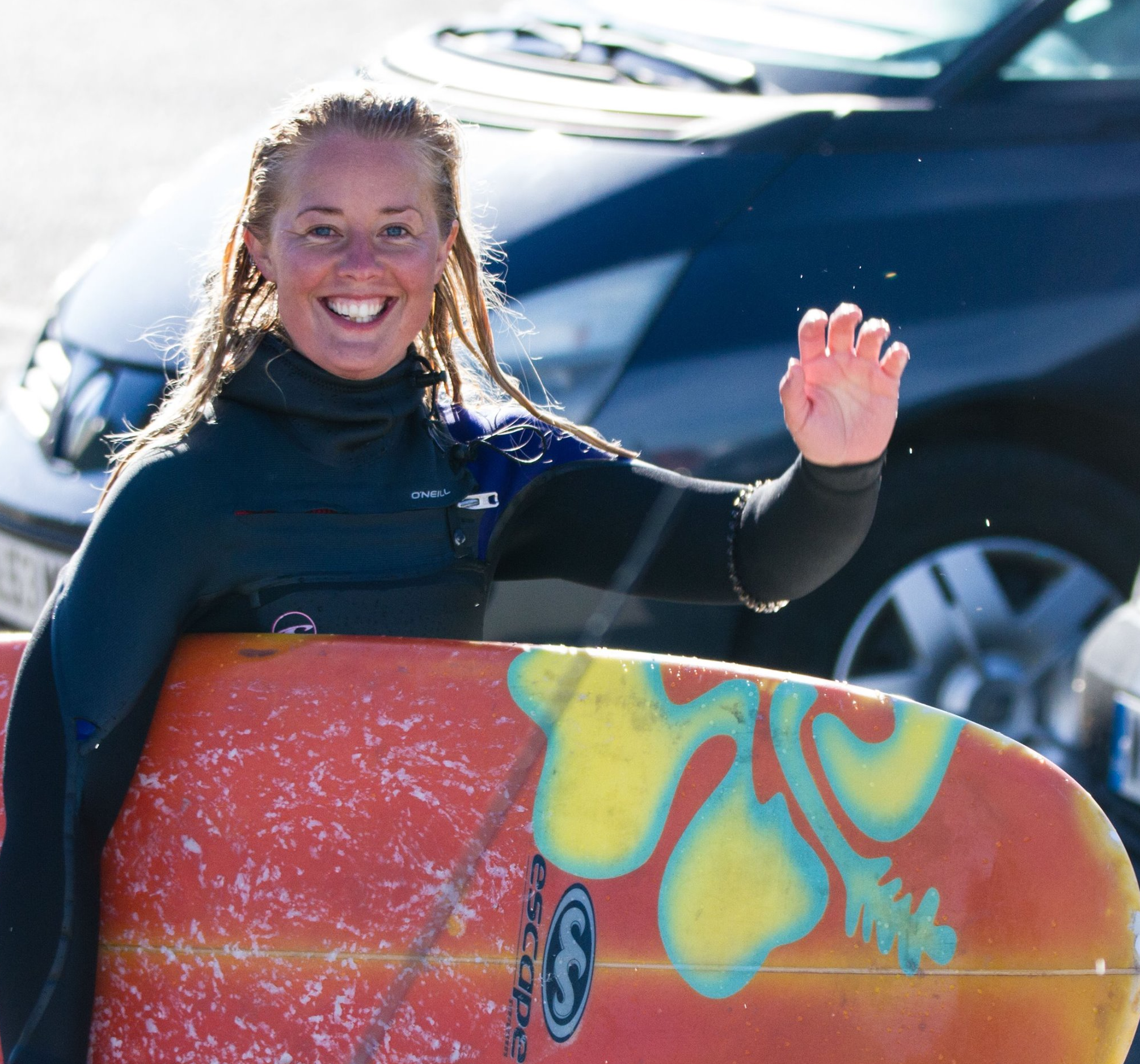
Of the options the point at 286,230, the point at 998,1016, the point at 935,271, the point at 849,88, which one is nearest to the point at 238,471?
the point at 286,230

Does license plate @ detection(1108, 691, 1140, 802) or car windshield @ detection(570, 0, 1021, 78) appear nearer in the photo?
license plate @ detection(1108, 691, 1140, 802)

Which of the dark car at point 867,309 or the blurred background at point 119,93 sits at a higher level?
the dark car at point 867,309

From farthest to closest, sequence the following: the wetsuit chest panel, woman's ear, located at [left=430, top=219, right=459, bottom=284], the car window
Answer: the car window < woman's ear, located at [left=430, top=219, right=459, bottom=284] < the wetsuit chest panel

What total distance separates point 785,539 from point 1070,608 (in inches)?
55.8

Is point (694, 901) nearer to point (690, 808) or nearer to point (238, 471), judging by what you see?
point (690, 808)

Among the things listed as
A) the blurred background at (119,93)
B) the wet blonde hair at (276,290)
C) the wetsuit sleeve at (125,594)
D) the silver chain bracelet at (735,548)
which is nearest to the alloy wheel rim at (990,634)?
the silver chain bracelet at (735,548)

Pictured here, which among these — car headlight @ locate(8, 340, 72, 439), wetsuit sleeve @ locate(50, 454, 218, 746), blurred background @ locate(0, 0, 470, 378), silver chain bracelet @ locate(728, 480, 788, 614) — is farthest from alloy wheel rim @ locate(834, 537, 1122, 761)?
blurred background @ locate(0, 0, 470, 378)

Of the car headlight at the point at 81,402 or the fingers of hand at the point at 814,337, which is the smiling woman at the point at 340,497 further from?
the car headlight at the point at 81,402

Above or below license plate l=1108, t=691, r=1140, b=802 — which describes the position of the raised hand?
above

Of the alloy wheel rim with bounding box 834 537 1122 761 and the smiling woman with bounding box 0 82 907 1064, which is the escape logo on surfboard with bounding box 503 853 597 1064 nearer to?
the smiling woman with bounding box 0 82 907 1064

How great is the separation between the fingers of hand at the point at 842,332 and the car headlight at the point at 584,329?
3.14 feet

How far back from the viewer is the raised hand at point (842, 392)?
1924 mm

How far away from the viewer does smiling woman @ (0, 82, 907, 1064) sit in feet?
5.73

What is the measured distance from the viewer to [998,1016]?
2045 mm
